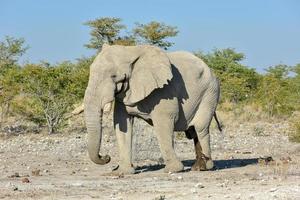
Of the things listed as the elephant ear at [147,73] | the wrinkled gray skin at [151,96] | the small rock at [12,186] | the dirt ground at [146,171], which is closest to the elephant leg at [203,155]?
the wrinkled gray skin at [151,96]

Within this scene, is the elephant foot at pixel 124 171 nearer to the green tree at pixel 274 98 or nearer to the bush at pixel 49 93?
the bush at pixel 49 93

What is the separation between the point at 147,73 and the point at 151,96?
1.40 ft

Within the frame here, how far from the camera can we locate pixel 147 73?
13.6 meters

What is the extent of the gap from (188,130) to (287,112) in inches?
753

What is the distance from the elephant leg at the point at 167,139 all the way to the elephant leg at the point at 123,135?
0.53 m

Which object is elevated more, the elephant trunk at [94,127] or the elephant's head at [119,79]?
the elephant's head at [119,79]

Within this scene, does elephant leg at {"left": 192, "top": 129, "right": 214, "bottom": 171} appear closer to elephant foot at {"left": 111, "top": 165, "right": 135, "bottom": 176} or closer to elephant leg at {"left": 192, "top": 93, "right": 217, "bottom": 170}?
elephant leg at {"left": 192, "top": 93, "right": 217, "bottom": 170}

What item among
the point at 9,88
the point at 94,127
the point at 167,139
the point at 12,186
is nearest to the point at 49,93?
the point at 9,88

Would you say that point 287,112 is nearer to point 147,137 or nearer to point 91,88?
point 147,137

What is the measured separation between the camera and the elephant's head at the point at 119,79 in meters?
12.7

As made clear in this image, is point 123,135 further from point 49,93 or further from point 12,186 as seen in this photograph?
point 49,93

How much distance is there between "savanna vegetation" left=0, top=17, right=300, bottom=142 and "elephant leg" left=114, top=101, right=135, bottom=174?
25.4ft

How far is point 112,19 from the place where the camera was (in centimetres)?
4241

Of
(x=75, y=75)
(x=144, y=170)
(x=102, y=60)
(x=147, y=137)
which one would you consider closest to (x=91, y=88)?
(x=102, y=60)
